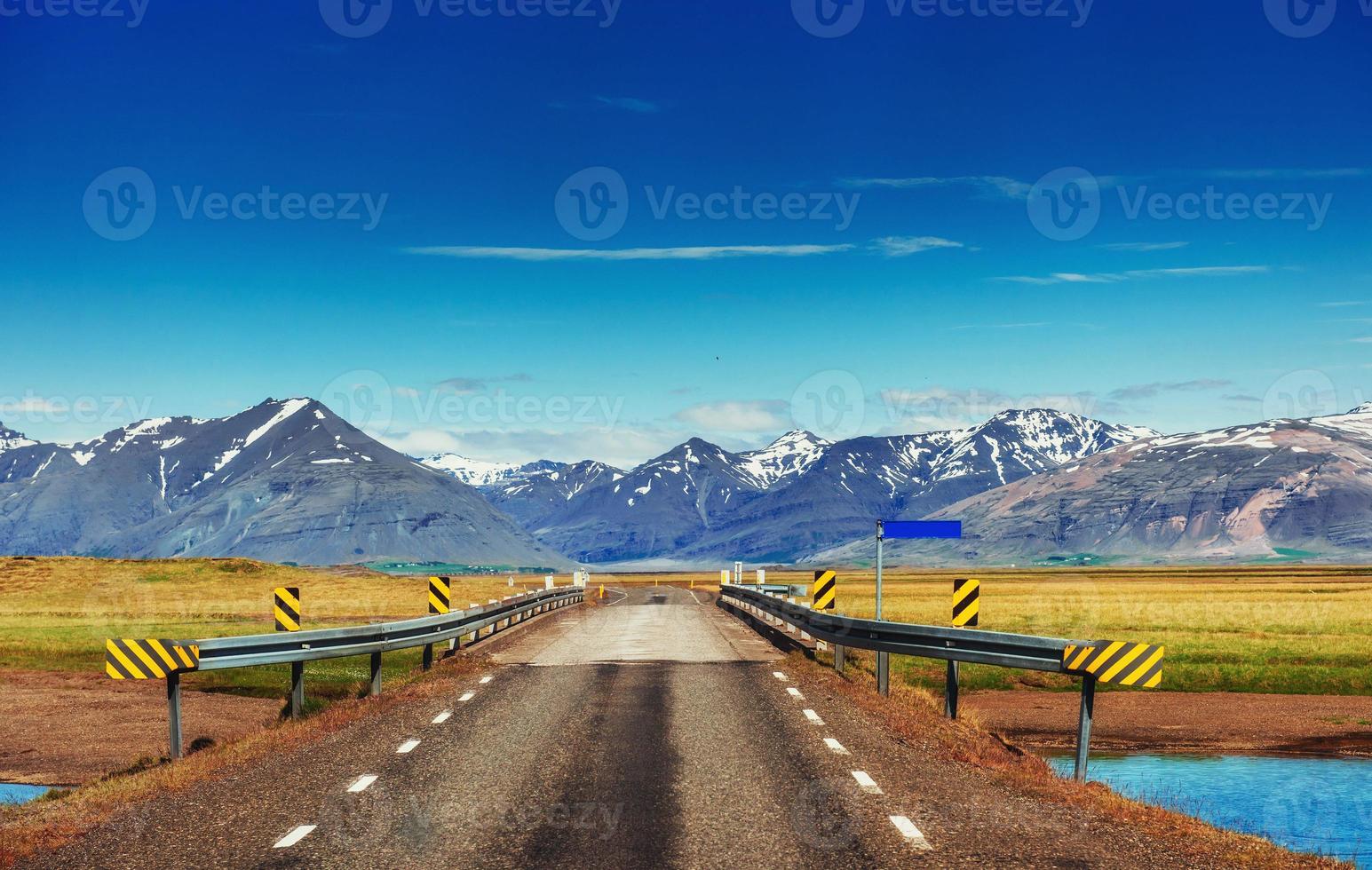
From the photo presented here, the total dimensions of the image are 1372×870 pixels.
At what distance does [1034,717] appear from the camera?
20.1m

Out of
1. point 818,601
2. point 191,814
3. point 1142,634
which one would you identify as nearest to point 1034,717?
point 818,601

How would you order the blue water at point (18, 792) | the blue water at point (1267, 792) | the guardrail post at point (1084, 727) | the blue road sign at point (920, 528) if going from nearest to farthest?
the blue water at point (1267, 792) → the guardrail post at point (1084, 727) → the blue water at point (18, 792) → the blue road sign at point (920, 528)

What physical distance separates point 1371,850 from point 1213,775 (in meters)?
3.79

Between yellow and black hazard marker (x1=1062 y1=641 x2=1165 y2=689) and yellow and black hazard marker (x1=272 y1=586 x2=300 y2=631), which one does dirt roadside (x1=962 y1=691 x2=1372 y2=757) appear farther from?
yellow and black hazard marker (x1=272 y1=586 x2=300 y2=631)

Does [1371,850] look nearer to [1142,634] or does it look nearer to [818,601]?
[818,601]

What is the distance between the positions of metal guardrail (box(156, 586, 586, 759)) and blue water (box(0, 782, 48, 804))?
157 cm

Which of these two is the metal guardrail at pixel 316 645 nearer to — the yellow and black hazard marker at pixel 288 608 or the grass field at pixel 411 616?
the yellow and black hazard marker at pixel 288 608

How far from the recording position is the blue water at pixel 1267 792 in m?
12.0

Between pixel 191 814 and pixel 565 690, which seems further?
pixel 565 690

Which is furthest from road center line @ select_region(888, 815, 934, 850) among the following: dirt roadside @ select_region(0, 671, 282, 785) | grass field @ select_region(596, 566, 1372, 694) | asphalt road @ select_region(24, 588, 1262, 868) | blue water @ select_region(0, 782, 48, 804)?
grass field @ select_region(596, 566, 1372, 694)

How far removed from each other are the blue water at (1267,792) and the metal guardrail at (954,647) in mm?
1044

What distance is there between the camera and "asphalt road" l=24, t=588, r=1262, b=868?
8.67 meters

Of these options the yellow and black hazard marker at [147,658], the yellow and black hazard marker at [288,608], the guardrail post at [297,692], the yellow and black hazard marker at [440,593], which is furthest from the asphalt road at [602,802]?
the yellow and black hazard marker at [440,593]

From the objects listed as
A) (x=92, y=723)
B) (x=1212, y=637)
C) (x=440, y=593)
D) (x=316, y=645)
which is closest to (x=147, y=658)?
(x=316, y=645)
